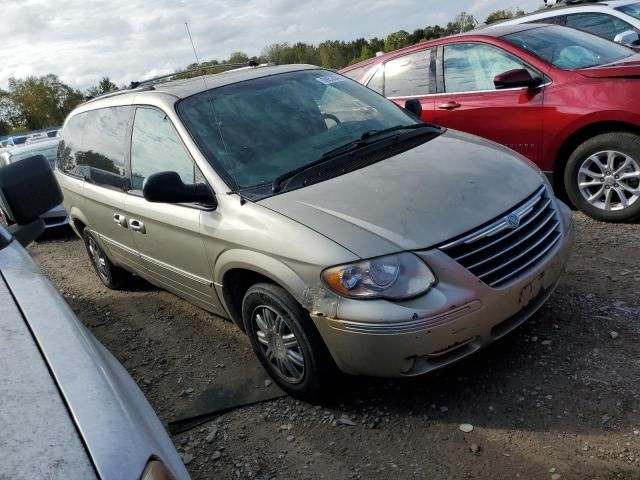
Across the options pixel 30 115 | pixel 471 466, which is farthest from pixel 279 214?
pixel 30 115

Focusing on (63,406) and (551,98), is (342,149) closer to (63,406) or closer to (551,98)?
(63,406)

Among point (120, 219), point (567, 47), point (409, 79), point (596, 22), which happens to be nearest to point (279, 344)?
point (120, 219)

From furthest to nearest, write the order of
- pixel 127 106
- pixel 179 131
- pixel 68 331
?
pixel 127 106
pixel 179 131
pixel 68 331

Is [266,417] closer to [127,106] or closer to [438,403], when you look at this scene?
[438,403]

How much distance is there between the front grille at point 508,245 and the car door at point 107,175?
256 centimetres

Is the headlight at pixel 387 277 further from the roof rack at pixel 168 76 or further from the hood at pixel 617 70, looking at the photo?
the hood at pixel 617 70

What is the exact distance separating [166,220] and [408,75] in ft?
12.2

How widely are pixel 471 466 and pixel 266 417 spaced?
115 cm

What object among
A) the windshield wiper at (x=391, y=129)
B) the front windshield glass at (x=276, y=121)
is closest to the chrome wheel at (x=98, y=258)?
the front windshield glass at (x=276, y=121)

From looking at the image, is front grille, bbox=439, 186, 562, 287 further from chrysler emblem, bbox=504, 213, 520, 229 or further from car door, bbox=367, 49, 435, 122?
car door, bbox=367, 49, 435, 122

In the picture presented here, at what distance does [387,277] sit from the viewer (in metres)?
2.46

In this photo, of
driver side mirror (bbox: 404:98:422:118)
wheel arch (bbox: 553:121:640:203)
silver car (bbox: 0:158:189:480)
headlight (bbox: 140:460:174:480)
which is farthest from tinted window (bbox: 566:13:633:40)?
headlight (bbox: 140:460:174:480)

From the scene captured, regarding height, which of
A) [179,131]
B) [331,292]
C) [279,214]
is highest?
[179,131]

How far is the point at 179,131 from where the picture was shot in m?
3.36
